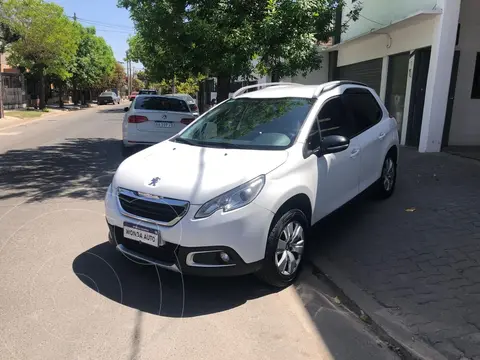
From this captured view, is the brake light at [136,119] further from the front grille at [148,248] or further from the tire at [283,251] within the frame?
the tire at [283,251]

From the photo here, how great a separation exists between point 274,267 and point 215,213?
794 millimetres

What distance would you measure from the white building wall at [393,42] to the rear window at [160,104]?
5641 millimetres

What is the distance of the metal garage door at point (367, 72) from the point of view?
13242 mm

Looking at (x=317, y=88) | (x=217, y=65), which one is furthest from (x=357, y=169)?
(x=217, y=65)

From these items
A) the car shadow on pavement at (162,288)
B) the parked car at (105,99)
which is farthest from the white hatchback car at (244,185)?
A: the parked car at (105,99)

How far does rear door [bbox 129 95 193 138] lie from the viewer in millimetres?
10039

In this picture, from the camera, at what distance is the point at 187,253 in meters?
3.61

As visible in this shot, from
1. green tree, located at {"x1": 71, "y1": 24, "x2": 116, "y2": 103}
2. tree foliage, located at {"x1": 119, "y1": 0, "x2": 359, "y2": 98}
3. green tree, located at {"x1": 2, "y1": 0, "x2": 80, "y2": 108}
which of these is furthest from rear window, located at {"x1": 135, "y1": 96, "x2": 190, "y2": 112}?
A: green tree, located at {"x1": 71, "y1": 24, "x2": 116, "y2": 103}

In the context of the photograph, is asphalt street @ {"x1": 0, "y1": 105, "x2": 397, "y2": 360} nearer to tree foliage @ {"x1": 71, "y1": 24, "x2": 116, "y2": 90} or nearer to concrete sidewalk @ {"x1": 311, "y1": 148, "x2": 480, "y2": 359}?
concrete sidewalk @ {"x1": 311, "y1": 148, "x2": 480, "y2": 359}

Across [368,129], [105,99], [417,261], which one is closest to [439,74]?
[368,129]

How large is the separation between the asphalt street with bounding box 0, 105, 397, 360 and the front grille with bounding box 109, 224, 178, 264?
362mm

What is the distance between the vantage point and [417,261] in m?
4.53

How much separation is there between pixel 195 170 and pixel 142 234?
0.73 meters

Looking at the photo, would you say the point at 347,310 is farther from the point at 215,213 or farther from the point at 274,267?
the point at 215,213
